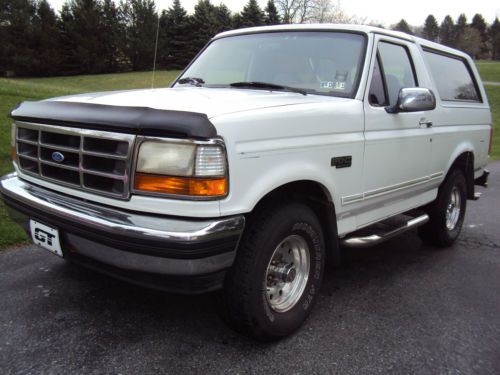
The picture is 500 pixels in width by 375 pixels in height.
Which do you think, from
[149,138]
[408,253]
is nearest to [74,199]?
[149,138]

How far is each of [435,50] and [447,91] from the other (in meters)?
0.43

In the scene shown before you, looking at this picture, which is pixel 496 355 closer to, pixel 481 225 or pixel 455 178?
pixel 455 178

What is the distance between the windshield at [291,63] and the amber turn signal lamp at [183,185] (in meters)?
1.41

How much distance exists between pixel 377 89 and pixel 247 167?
5.29 feet

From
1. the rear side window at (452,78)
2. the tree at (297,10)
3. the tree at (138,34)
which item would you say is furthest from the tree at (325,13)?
the rear side window at (452,78)

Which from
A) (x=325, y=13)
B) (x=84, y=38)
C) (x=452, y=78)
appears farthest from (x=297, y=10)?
(x=452, y=78)

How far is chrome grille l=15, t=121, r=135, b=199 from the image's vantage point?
2260mm

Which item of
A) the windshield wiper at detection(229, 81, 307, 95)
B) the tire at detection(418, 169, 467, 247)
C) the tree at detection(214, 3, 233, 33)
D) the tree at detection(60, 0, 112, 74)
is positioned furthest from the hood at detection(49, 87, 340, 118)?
the tree at detection(60, 0, 112, 74)

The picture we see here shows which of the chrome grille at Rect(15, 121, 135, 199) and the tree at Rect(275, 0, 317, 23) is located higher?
the tree at Rect(275, 0, 317, 23)

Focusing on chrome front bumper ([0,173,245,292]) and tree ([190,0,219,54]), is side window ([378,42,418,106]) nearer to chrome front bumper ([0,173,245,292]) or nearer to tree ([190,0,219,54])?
chrome front bumper ([0,173,245,292])

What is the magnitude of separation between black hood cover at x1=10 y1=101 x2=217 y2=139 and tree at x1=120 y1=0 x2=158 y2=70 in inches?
1761

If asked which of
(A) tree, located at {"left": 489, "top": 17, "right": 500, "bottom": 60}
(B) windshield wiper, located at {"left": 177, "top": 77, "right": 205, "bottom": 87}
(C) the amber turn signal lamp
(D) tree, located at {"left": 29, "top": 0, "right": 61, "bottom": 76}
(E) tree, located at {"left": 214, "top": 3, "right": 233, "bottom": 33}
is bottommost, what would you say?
(C) the amber turn signal lamp

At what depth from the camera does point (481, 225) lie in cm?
568

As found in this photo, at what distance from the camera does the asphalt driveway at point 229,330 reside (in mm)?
2480
